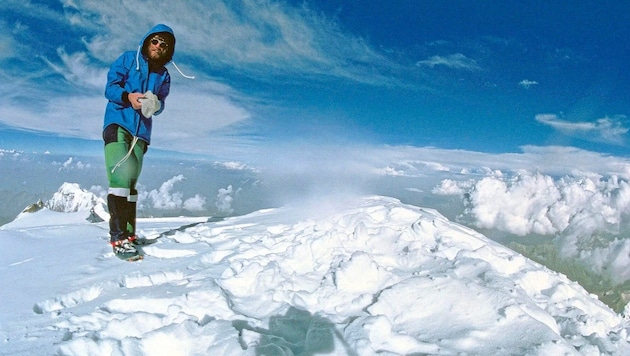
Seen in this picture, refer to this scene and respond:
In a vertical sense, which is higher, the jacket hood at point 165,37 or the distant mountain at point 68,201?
the jacket hood at point 165,37

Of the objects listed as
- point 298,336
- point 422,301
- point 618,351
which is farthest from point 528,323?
point 298,336

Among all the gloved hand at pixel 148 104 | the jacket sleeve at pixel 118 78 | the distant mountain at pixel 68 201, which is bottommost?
the distant mountain at pixel 68 201

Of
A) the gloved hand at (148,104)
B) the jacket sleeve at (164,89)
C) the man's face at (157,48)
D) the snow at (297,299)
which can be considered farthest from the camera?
the jacket sleeve at (164,89)

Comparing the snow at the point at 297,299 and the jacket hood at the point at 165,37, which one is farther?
the jacket hood at the point at 165,37

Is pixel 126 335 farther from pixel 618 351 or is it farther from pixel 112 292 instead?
pixel 618 351

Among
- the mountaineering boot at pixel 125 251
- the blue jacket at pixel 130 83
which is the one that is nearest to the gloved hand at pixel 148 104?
the blue jacket at pixel 130 83

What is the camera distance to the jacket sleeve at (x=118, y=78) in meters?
5.11

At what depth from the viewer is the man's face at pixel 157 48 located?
537 centimetres

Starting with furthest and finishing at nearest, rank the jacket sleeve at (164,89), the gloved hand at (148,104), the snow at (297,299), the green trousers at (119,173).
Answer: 1. the jacket sleeve at (164,89)
2. the green trousers at (119,173)
3. the gloved hand at (148,104)
4. the snow at (297,299)

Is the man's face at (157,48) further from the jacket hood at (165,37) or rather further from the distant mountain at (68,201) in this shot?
the distant mountain at (68,201)

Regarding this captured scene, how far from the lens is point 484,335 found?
2.81 m

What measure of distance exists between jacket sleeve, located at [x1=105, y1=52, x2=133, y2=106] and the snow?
89.8 inches

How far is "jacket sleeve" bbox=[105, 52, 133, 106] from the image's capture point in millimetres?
5113

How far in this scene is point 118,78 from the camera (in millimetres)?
5234
